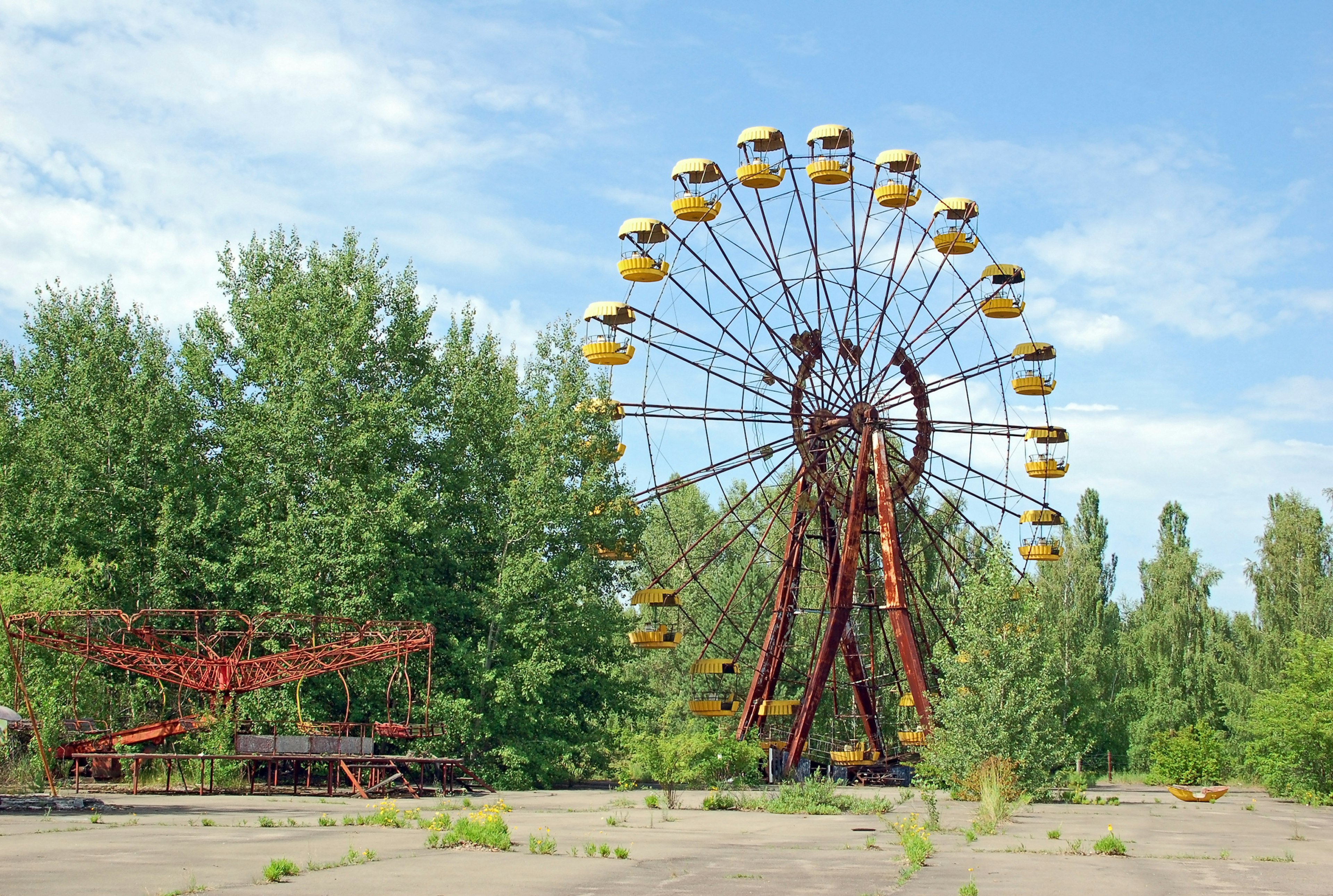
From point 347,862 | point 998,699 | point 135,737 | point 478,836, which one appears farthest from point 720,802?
point 135,737

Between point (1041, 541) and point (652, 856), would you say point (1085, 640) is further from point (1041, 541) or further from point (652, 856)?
point (652, 856)

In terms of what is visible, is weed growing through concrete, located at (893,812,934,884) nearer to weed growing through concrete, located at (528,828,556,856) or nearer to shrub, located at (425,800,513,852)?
weed growing through concrete, located at (528,828,556,856)

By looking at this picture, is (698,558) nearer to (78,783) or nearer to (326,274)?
(326,274)

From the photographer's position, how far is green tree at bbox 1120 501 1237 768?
5641cm

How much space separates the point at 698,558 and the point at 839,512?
29176 mm

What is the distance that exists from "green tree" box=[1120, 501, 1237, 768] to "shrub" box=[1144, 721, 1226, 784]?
33.7 ft

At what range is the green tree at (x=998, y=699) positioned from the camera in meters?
27.6

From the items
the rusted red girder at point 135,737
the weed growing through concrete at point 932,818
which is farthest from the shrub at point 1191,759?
the rusted red girder at point 135,737

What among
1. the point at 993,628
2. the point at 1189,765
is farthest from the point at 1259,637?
the point at 993,628

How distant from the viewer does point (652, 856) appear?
1588 centimetres

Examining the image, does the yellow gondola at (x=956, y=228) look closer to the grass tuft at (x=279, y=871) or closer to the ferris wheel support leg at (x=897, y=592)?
the ferris wheel support leg at (x=897, y=592)

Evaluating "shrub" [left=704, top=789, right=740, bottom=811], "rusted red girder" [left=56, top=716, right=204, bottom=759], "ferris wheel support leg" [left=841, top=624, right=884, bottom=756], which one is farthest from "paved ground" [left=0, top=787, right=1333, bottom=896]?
"ferris wheel support leg" [left=841, top=624, right=884, bottom=756]

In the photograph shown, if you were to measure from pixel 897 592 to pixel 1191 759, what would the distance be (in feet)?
55.1

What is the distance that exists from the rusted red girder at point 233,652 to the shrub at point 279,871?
14.1m
